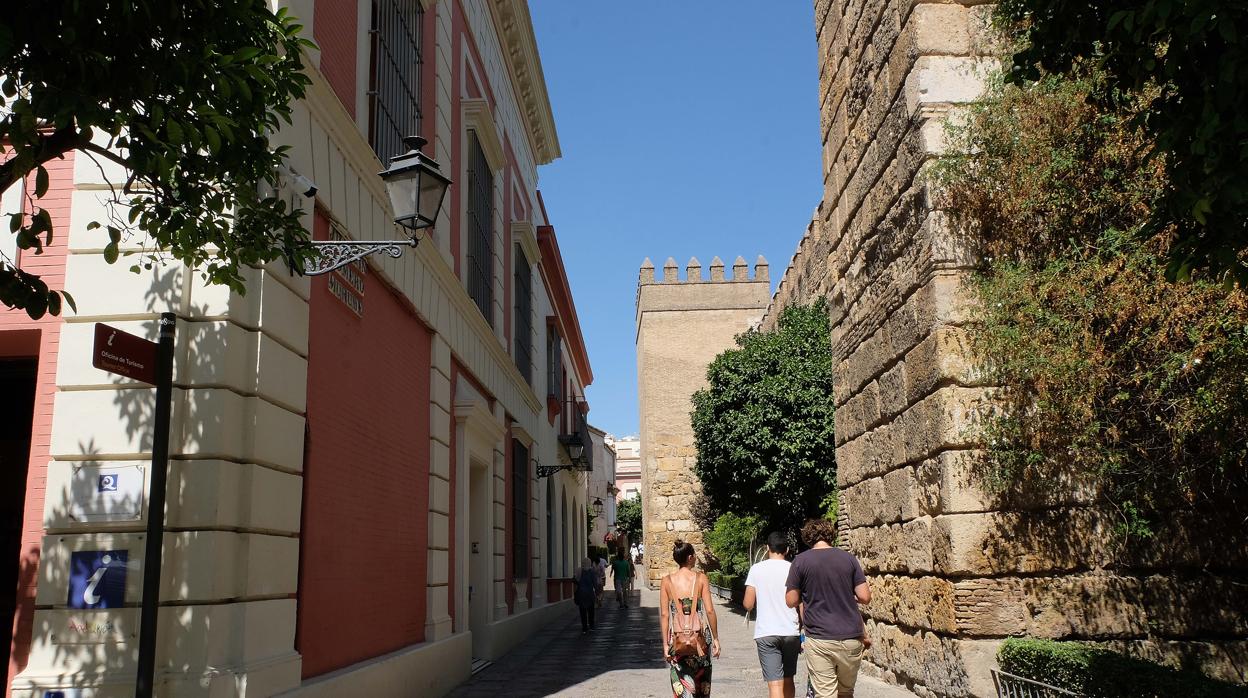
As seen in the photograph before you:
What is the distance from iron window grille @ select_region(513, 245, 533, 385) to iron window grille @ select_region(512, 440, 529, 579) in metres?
1.49

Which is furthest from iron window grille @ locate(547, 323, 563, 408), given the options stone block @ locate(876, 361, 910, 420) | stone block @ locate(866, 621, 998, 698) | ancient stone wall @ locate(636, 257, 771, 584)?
stone block @ locate(866, 621, 998, 698)

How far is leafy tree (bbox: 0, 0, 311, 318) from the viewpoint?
11.1 ft

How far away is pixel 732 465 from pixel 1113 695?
16.2 metres

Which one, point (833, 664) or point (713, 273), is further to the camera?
point (713, 273)

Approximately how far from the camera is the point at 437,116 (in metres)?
10.8

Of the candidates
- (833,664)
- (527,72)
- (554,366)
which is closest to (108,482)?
(833,664)

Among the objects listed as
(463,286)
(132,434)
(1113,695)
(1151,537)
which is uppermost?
(463,286)

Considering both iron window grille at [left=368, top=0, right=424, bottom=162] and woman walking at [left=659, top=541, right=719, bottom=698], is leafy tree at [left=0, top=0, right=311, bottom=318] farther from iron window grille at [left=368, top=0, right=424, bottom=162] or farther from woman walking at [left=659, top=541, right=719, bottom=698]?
iron window grille at [left=368, top=0, right=424, bottom=162]

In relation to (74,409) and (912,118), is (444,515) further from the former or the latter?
(912,118)

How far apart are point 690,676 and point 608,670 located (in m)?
5.66

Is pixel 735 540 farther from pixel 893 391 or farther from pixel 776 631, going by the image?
pixel 776 631

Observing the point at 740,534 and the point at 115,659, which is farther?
the point at 740,534

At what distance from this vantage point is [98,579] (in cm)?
509

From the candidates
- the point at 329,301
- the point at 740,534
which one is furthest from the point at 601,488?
the point at 329,301
